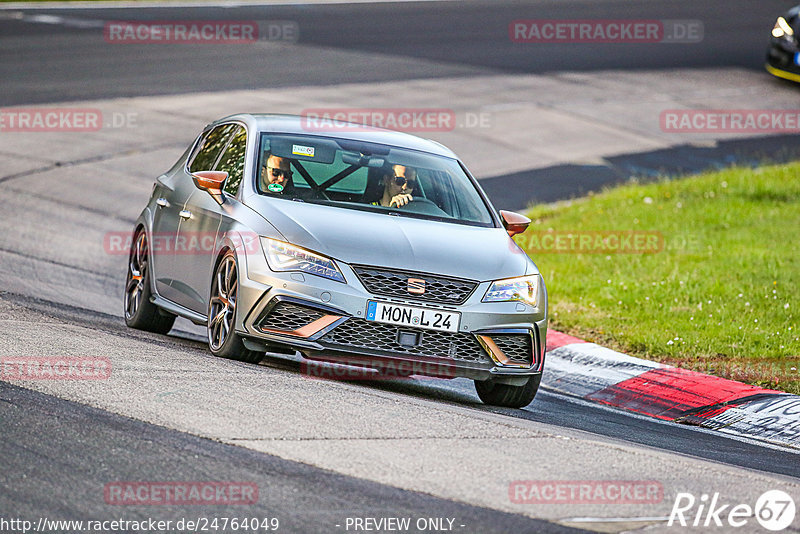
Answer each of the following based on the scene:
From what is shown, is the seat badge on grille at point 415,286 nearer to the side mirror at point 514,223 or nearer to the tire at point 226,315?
the tire at point 226,315

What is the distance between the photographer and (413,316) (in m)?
7.78

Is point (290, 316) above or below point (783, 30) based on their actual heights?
below

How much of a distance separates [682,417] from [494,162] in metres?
11.1

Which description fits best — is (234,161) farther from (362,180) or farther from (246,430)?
(246,430)

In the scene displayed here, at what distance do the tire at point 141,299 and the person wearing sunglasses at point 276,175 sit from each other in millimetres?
1546

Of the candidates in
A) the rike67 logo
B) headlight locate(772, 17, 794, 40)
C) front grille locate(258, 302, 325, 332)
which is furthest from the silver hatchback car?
headlight locate(772, 17, 794, 40)

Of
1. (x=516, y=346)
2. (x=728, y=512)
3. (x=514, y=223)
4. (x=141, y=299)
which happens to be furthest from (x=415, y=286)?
(x=141, y=299)

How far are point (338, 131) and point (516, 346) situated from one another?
2352 millimetres

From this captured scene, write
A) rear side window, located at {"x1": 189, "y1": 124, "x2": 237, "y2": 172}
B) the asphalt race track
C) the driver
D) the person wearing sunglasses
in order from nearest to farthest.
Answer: the asphalt race track < the person wearing sunglasses < the driver < rear side window, located at {"x1": 189, "y1": 124, "x2": 237, "y2": 172}

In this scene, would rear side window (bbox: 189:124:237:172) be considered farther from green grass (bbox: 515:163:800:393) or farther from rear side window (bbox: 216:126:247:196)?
green grass (bbox: 515:163:800:393)

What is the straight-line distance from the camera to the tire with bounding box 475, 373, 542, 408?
8.52 meters

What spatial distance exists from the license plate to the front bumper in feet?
0.10

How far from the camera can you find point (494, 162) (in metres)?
20.0

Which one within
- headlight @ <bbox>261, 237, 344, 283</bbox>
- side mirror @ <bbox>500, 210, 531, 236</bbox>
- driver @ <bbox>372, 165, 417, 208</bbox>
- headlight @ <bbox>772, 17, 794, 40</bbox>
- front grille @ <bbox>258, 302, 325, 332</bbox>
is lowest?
front grille @ <bbox>258, 302, 325, 332</bbox>
